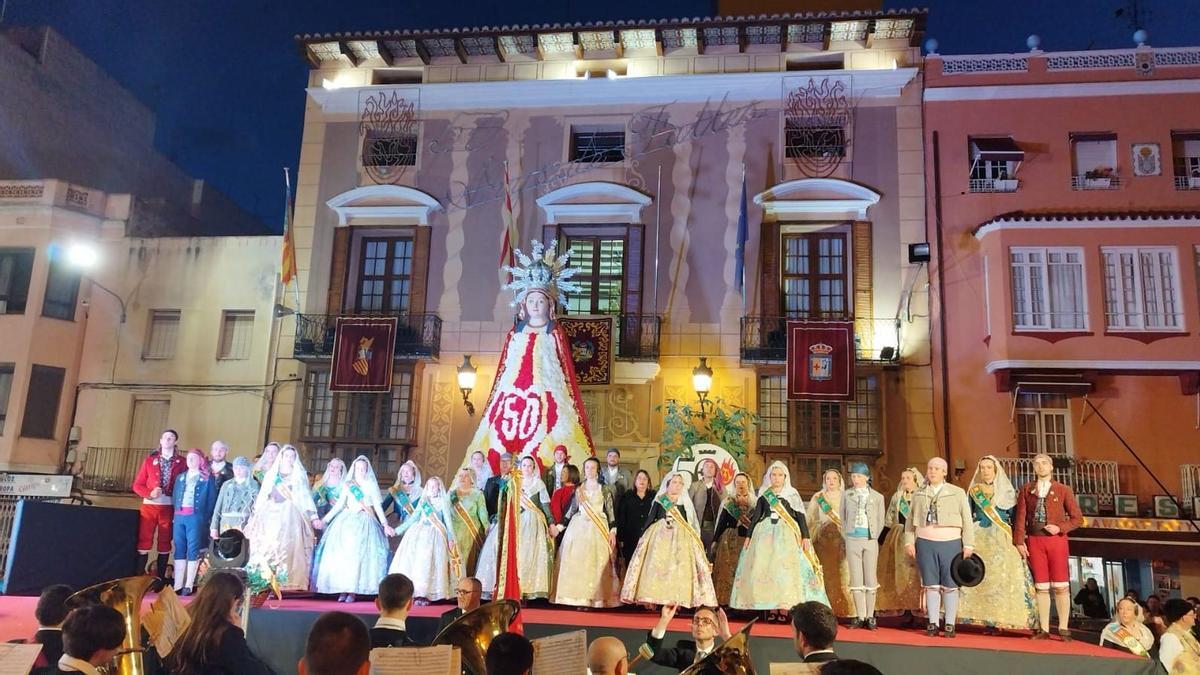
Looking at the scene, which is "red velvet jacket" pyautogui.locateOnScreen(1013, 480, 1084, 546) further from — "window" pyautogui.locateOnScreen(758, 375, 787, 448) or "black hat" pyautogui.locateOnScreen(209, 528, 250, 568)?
"black hat" pyautogui.locateOnScreen(209, 528, 250, 568)

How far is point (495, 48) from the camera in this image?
1761 centimetres

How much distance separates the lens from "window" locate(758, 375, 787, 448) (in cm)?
1558

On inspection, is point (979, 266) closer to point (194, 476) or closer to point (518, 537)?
point (518, 537)

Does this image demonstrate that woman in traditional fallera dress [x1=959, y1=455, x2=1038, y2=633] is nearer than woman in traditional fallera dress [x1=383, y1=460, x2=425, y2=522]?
Yes

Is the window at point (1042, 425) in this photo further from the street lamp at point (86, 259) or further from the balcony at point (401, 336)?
the street lamp at point (86, 259)

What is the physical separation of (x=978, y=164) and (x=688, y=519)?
993cm

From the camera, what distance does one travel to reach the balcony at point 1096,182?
15695mm

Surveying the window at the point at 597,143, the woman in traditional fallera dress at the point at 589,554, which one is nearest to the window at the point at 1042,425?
the window at the point at 597,143

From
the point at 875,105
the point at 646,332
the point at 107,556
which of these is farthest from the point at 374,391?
the point at 875,105

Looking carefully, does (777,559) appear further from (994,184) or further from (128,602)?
(994,184)

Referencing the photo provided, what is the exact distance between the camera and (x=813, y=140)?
16578 mm

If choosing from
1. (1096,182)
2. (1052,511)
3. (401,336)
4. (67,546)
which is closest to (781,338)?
(1096,182)

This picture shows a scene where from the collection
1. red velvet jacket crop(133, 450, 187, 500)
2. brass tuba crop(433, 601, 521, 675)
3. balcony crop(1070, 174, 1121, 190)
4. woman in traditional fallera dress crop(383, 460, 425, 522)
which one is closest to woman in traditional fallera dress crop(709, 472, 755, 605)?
woman in traditional fallera dress crop(383, 460, 425, 522)

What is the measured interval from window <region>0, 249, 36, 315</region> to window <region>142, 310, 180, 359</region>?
2599 millimetres
